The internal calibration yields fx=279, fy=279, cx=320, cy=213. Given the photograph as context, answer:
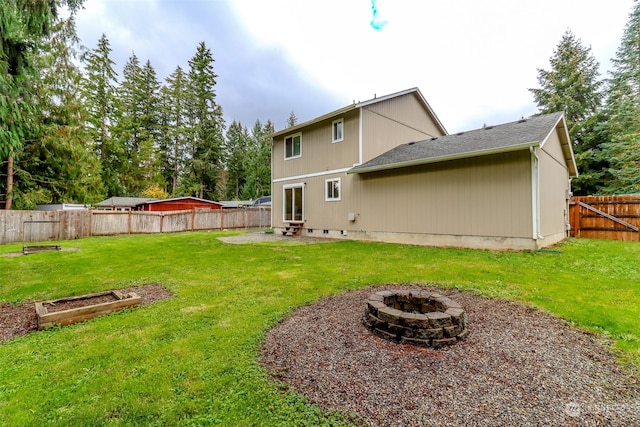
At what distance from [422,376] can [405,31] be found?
9999 mm

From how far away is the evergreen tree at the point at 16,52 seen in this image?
12.2 feet

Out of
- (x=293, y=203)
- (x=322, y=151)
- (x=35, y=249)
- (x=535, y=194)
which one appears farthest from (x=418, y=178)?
(x=35, y=249)

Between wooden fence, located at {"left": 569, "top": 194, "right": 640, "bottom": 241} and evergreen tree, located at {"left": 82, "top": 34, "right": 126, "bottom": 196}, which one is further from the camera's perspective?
evergreen tree, located at {"left": 82, "top": 34, "right": 126, "bottom": 196}

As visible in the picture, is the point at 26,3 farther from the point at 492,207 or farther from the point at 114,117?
the point at 114,117

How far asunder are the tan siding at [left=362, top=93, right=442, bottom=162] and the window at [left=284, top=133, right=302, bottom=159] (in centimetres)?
359

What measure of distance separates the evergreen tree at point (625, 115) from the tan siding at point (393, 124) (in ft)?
32.5

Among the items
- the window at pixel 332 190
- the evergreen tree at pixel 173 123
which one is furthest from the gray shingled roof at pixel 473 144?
the evergreen tree at pixel 173 123

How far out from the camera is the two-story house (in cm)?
768

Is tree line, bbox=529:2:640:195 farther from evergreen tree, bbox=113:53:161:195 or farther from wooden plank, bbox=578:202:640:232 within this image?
evergreen tree, bbox=113:53:161:195

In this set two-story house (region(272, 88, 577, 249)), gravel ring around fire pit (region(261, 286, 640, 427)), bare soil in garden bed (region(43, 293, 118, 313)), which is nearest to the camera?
gravel ring around fire pit (region(261, 286, 640, 427))

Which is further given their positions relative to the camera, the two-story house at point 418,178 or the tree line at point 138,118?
the two-story house at point 418,178

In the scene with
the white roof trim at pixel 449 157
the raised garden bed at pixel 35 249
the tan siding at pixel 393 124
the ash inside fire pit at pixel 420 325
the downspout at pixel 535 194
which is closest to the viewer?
the ash inside fire pit at pixel 420 325

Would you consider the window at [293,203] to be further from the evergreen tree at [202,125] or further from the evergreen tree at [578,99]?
the evergreen tree at [202,125]

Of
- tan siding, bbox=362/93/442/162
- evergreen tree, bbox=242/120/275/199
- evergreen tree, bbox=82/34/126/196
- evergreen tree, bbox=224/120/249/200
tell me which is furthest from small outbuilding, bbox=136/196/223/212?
tan siding, bbox=362/93/442/162
